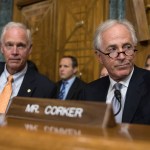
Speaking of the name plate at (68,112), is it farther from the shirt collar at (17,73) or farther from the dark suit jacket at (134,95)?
the shirt collar at (17,73)

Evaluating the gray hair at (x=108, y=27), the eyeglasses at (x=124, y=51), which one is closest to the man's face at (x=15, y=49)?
the gray hair at (x=108, y=27)

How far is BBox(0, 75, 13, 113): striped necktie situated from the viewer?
182cm

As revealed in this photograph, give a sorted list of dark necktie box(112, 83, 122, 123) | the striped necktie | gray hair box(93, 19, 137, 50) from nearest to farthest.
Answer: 1. dark necktie box(112, 83, 122, 123)
2. gray hair box(93, 19, 137, 50)
3. the striped necktie

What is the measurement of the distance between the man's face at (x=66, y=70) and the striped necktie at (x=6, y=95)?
2674mm

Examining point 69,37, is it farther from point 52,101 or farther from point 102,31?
point 52,101

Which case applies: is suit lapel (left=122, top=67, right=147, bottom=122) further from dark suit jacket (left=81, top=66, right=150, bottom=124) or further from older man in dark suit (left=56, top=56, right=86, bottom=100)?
older man in dark suit (left=56, top=56, right=86, bottom=100)

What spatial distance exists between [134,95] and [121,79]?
0.13m

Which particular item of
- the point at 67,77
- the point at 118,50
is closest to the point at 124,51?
the point at 118,50

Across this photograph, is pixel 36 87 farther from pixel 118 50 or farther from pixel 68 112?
pixel 68 112

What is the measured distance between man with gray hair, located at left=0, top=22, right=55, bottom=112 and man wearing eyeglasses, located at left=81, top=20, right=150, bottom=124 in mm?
486

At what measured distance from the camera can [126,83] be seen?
1.58 meters

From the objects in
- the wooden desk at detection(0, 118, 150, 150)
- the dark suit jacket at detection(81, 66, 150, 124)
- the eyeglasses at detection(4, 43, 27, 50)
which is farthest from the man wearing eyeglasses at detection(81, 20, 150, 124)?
the wooden desk at detection(0, 118, 150, 150)

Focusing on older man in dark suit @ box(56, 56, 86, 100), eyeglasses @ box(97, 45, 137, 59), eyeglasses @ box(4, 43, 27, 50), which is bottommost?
older man in dark suit @ box(56, 56, 86, 100)

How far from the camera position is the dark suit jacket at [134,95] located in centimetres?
141
